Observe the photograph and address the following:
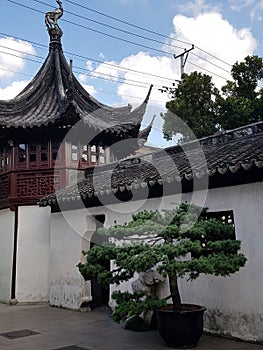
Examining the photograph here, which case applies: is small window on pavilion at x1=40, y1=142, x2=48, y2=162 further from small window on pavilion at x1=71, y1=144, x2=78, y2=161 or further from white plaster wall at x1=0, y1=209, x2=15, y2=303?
white plaster wall at x1=0, y1=209, x2=15, y2=303

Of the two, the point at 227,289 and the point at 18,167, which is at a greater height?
the point at 18,167

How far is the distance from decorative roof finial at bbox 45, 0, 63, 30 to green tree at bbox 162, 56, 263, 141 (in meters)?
6.21

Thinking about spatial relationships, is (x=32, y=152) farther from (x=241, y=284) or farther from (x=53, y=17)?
(x=241, y=284)

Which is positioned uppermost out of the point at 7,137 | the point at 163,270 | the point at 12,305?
the point at 7,137

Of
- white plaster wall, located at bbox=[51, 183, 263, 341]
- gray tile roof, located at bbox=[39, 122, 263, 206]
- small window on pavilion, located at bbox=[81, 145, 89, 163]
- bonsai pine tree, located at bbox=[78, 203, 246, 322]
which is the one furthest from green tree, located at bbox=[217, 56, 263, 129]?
bonsai pine tree, located at bbox=[78, 203, 246, 322]

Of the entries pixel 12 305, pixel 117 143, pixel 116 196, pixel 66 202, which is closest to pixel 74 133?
pixel 117 143

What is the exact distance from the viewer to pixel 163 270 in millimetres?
5094

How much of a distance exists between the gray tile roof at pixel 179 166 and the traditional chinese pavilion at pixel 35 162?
671 millimetres

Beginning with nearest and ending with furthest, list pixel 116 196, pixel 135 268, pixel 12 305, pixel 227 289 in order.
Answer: pixel 135 268, pixel 227 289, pixel 116 196, pixel 12 305

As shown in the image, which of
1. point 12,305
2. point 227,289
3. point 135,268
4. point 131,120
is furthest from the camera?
point 131,120

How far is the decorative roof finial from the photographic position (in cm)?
1277

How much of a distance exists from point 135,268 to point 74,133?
6.31m

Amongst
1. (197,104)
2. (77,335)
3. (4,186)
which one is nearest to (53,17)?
(4,186)

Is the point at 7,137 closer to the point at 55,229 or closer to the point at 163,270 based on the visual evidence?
the point at 55,229
